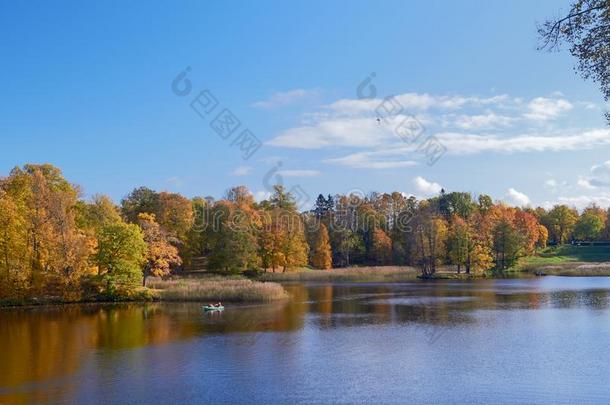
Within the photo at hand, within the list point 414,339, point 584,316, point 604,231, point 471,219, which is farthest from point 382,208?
point 414,339

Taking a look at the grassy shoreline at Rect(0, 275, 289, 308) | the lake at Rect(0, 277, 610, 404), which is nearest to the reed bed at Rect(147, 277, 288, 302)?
the grassy shoreline at Rect(0, 275, 289, 308)

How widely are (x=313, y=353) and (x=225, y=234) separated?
45899mm

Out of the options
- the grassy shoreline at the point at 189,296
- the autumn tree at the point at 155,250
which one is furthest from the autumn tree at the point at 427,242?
the autumn tree at the point at 155,250

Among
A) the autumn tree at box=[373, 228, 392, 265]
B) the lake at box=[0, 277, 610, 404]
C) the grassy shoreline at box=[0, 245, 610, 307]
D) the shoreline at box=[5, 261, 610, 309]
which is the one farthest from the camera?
the autumn tree at box=[373, 228, 392, 265]

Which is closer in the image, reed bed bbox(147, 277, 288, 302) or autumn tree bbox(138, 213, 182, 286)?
reed bed bbox(147, 277, 288, 302)

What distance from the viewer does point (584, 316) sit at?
3353 cm

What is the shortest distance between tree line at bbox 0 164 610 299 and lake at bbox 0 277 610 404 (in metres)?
5.31

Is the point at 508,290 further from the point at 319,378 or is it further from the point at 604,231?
the point at 604,231

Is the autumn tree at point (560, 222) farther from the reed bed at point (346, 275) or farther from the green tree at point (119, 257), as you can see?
the green tree at point (119, 257)

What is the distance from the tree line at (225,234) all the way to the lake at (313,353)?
17.4ft

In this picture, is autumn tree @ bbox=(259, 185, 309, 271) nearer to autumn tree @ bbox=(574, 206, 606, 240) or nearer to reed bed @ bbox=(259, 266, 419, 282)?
reed bed @ bbox=(259, 266, 419, 282)

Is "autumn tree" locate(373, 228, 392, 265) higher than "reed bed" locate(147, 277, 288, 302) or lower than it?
higher

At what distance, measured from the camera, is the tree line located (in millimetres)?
46125

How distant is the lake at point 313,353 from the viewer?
18.3m
